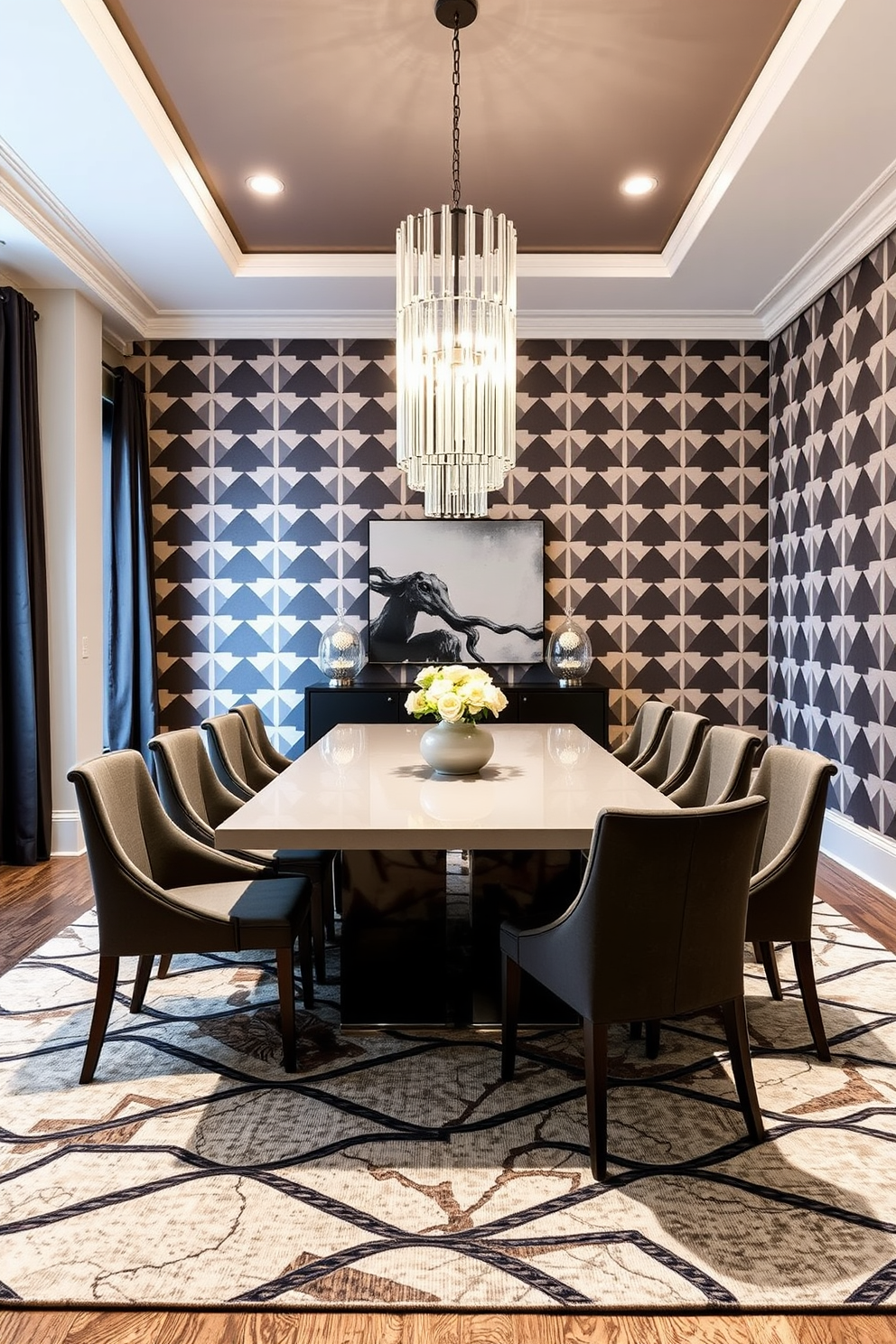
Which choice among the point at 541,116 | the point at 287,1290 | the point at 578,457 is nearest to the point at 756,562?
the point at 578,457

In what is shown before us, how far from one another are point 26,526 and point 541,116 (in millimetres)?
2835

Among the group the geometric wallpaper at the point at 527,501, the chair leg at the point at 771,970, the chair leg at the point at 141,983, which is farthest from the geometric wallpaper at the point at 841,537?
the chair leg at the point at 141,983

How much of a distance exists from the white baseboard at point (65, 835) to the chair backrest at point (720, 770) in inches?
119

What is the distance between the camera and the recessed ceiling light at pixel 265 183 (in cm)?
416

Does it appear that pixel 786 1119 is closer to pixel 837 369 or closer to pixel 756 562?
pixel 837 369

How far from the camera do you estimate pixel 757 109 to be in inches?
136

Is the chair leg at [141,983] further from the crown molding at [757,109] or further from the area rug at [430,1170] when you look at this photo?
the crown molding at [757,109]

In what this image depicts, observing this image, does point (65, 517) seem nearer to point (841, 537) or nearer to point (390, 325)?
point (390, 325)

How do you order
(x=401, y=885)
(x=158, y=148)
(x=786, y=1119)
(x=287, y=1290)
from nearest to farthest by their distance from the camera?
(x=287, y=1290), (x=786, y=1119), (x=401, y=885), (x=158, y=148)

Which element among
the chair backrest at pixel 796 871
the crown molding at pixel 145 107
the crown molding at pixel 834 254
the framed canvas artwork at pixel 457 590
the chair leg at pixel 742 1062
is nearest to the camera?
the chair leg at pixel 742 1062

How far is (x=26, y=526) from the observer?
4.40 metres

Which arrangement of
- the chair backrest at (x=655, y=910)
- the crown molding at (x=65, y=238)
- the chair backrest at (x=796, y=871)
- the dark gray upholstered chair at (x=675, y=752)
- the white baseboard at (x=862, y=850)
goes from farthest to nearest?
1. the white baseboard at (x=862, y=850)
2. the crown molding at (x=65, y=238)
3. the dark gray upholstered chair at (x=675, y=752)
4. the chair backrest at (x=796, y=871)
5. the chair backrest at (x=655, y=910)

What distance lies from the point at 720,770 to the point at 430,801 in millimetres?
1000

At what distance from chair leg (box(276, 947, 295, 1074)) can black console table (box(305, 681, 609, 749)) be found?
116 inches
